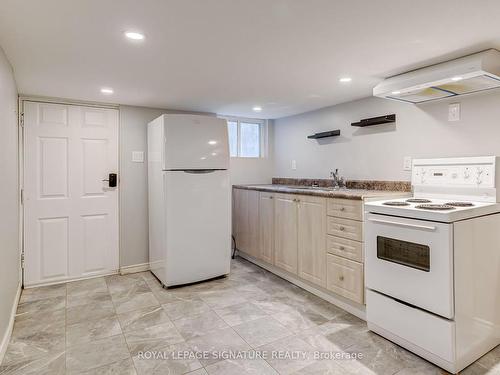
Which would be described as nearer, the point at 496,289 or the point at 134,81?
the point at 496,289

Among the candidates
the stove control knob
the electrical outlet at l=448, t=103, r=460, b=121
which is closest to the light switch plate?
the electrical outlet at l=448, t=103, r=460, b=121

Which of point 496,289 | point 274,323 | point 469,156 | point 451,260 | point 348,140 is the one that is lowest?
point 274,323

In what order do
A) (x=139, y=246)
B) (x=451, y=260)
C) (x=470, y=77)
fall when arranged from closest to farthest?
1. (x=451, y=260)
2. (x=470, y=77)
3. (x=139, y=246)

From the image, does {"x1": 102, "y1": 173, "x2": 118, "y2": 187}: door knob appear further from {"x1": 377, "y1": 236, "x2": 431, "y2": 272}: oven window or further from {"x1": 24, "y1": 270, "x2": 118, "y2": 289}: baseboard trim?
{"x1": 377, "y1": 236, "x2": 431, "y2": 272}: oven window

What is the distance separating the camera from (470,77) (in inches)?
78.5

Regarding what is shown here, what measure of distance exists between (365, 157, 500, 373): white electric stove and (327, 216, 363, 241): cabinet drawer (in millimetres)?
187

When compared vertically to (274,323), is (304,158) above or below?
above

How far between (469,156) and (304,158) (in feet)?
6.38

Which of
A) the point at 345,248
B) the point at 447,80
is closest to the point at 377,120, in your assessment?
the point at 447,80

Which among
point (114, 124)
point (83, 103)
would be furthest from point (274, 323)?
point (83, 103)

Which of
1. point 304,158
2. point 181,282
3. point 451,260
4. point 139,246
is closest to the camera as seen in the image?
point 451,260

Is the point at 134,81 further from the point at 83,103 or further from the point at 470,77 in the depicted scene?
the point at 470,77

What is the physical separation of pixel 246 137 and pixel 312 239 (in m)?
2.13

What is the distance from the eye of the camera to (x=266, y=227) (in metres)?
3.59
